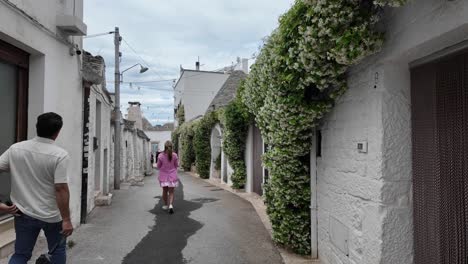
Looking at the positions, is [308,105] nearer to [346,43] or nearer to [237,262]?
[346,43]

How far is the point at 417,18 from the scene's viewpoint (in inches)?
115

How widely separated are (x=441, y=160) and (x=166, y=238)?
4.71 metres

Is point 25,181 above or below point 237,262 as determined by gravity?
above

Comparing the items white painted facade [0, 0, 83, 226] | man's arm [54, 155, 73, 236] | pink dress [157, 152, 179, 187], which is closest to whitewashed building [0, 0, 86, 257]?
white painted facade [0, 0, 83, 226]

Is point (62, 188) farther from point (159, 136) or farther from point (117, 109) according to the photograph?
point (159, 136)

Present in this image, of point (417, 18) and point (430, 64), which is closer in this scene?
point (417, 18)

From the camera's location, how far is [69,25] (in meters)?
6.10

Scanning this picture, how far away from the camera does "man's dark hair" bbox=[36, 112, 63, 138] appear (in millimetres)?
3408

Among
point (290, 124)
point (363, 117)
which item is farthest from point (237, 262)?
point (363, 117)

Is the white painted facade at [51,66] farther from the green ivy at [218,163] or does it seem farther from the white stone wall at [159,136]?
the white stone wall at [159,136]

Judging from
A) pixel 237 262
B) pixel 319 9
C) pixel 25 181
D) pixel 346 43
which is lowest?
pixel 237 262

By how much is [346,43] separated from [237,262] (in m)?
3.38

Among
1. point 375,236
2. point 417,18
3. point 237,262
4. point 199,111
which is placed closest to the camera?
point 417,18

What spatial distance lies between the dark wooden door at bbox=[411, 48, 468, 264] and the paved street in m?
2.51
